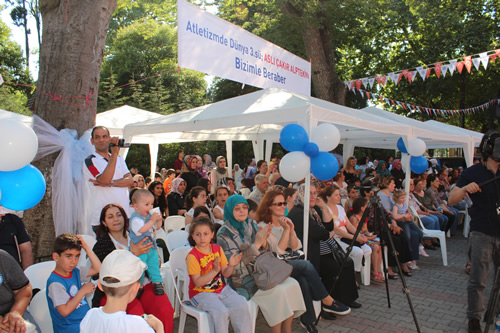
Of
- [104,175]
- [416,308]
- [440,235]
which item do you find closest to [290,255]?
[416,308]

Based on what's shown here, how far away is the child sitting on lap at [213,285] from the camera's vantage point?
2979mm

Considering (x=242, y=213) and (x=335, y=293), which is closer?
(x=242, y=213)

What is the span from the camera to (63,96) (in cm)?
405

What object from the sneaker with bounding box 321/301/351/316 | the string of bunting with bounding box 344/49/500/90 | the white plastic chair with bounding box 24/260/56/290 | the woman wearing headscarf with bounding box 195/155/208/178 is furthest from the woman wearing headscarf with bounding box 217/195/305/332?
the string of bunting with bounding box 344/49/500/90

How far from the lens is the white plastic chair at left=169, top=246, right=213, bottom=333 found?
9.71ft

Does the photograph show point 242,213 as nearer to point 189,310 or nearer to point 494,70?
point 189,310

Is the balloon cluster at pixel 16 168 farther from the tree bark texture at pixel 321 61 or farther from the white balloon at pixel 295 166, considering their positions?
the tree bark texture at pixel 321 61

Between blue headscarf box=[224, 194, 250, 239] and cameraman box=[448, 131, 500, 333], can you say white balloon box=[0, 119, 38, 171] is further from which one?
cameraman box=[448, 131, 500, 333]

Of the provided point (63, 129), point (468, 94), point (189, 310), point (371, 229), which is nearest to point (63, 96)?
point (63, 129)

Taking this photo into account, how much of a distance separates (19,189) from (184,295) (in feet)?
5.70

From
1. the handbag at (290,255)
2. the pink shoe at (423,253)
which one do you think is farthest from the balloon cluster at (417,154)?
the handbag at (290,255)

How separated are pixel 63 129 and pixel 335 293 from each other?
3.55m

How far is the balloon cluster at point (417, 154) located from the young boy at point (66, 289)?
19.7 feet

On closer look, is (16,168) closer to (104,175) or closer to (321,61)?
(104,175)
